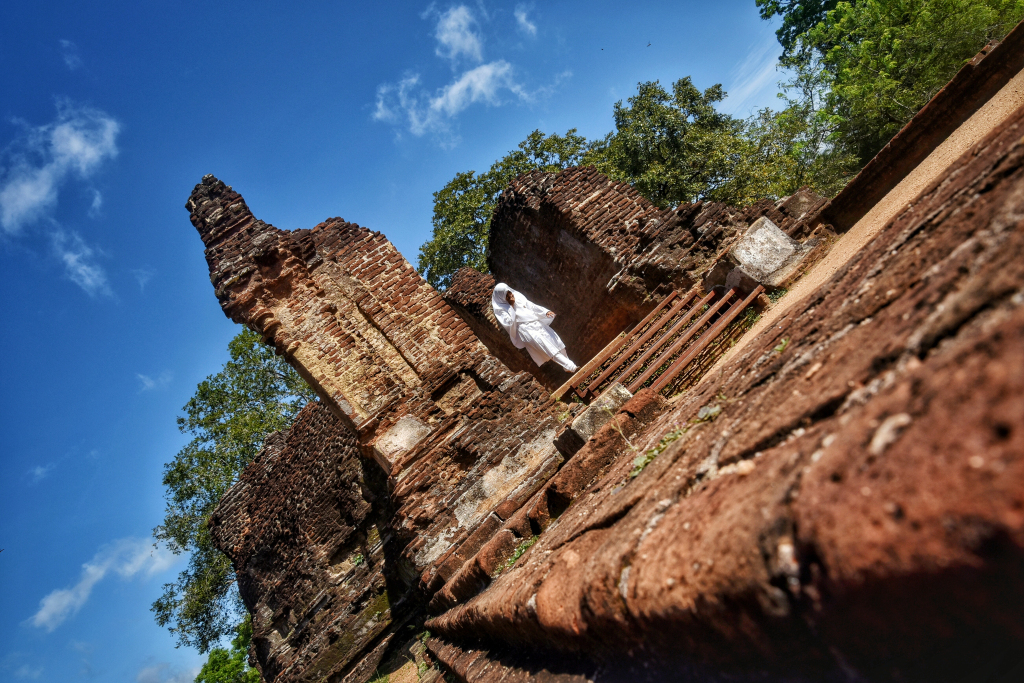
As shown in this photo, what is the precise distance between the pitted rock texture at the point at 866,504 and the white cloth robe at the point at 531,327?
583 cm

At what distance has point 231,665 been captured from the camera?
22.5 m

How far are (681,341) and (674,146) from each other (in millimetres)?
17267

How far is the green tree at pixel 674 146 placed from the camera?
17891 millimetres

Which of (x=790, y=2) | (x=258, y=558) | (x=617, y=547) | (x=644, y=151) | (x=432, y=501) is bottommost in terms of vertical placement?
(x=617, y=547)

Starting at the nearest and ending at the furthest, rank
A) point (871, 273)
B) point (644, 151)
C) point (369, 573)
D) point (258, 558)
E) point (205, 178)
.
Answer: point (871, 273), point (205, 178), point (369, 573), point (258, 558), point (644, 151)

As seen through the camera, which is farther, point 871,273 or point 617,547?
point 871,273

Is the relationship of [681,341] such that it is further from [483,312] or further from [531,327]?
[483,312]

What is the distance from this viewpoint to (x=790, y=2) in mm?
27141

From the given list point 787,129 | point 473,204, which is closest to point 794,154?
point 787,129

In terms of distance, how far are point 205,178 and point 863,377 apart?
8.19 metres

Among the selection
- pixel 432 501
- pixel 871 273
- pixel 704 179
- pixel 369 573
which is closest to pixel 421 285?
pixel 432 501

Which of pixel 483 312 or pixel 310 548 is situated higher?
pixel 483 312

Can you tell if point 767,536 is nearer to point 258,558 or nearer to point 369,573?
point 369,573

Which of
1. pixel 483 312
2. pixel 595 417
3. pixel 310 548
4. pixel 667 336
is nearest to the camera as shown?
pixel 595 417
